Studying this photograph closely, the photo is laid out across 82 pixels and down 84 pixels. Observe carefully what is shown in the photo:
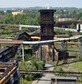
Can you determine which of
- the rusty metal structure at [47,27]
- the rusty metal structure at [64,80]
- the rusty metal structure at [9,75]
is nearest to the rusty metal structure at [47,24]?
the rusty metal structure at [47,27]

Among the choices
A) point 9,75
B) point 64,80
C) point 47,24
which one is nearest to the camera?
point 9,75

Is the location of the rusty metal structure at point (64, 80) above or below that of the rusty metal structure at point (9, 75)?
below

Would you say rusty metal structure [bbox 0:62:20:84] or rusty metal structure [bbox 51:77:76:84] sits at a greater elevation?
rusty metal structure [bbox 0:62:20:84]

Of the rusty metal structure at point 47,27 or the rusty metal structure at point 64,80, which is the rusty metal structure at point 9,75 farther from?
the rusty metal structure at point 47,27

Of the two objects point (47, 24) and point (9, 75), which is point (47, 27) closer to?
point (47, 24)

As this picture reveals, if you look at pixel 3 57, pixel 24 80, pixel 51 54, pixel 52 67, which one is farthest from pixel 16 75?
pixel 51 54

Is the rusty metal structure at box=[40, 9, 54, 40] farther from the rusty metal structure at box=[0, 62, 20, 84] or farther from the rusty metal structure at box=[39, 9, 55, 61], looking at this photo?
the rusty metal structure at box=[0, 62, 20, 84]

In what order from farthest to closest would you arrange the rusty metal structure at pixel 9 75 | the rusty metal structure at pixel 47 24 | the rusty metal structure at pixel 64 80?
the rusty metal structure at pixel 47 24, the rusty metal structure at pixel 64 80, the rusty metal structure at pixel 9 75

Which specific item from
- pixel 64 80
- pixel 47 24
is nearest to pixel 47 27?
pixel 47 24

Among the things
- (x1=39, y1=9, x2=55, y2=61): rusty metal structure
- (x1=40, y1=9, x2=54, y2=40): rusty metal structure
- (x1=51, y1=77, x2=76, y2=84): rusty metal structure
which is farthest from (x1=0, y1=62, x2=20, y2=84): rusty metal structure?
(x1=40, y1=9, x2=54, y2=40): rusty metal structure

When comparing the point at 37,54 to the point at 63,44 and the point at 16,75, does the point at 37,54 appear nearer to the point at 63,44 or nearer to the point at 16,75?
the point at 63,44

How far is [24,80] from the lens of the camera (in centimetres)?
2722

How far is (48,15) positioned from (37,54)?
203 inches

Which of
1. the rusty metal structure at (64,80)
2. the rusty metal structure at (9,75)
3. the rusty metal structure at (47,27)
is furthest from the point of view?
the rusty metal structure at (47,27)
